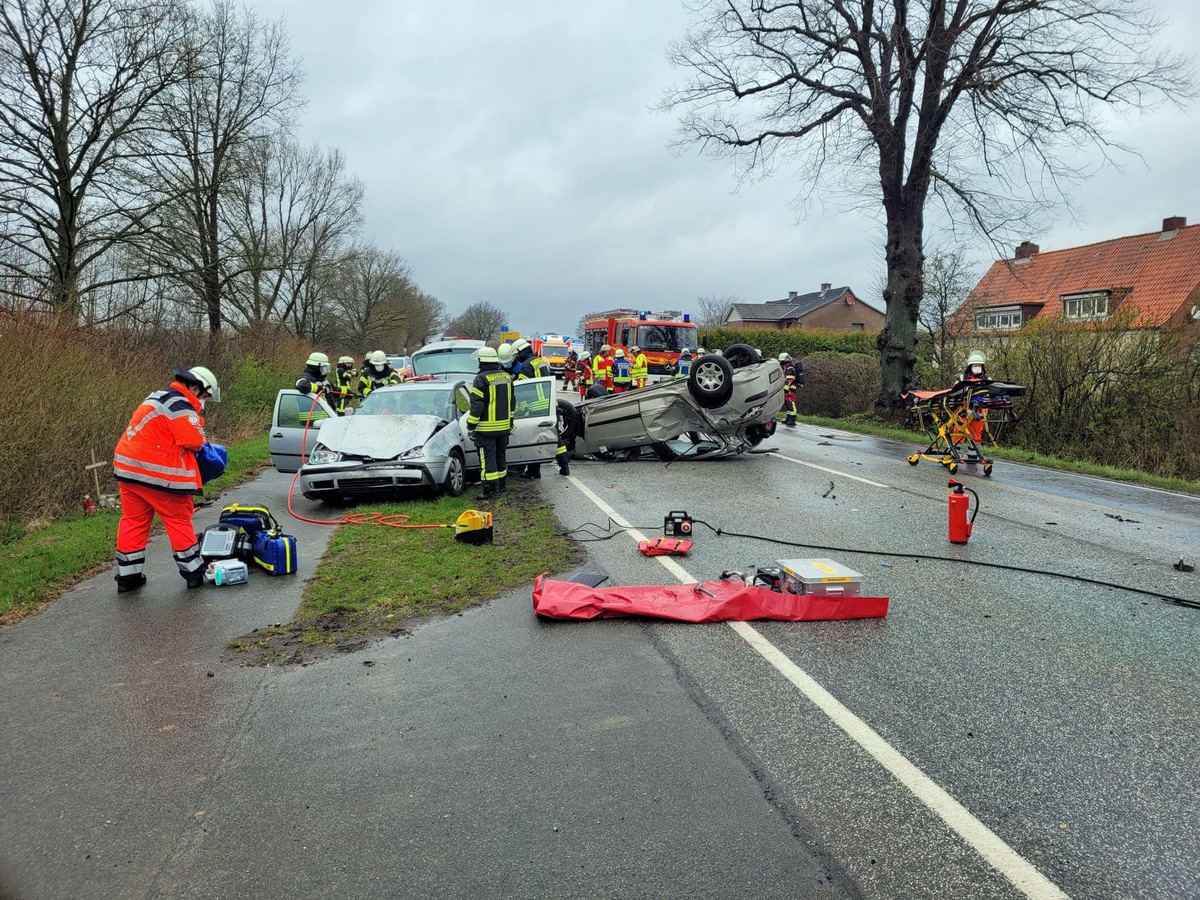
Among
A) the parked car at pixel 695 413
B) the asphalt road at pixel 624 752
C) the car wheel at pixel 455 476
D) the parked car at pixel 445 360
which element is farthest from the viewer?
the parked car at pixel 445 360

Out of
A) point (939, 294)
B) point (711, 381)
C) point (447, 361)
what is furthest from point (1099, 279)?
point (447, 361)

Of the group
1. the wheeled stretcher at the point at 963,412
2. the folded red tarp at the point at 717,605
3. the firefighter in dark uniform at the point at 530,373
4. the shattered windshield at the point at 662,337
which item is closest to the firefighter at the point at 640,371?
the shattered windshield at the point at 662,337

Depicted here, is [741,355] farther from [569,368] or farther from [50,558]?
[569,368]

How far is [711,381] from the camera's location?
1266cm

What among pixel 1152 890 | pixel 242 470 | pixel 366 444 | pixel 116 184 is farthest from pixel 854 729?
pixel 116 184

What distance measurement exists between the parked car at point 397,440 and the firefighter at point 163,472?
330 centimetres

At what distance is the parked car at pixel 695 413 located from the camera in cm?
1275

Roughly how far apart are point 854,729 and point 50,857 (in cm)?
312

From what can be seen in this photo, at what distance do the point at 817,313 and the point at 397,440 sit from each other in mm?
70282

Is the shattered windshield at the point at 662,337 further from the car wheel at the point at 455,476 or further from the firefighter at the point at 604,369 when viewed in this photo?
the car wheel at the point at 455,476

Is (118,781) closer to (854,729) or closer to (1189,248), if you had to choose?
(854,729)

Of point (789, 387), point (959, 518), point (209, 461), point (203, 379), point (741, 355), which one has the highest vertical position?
point (741, 355)

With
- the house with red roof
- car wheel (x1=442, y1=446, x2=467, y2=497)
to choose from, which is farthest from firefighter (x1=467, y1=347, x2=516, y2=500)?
the house with red roof

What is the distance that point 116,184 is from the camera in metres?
18.3
